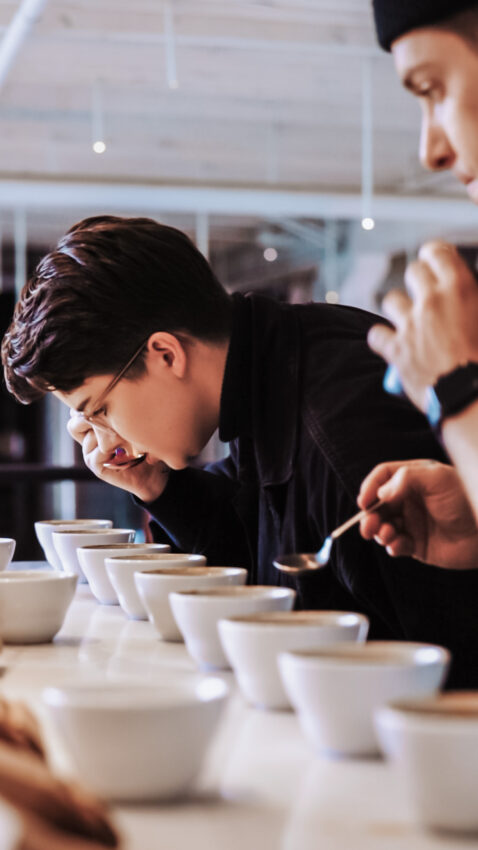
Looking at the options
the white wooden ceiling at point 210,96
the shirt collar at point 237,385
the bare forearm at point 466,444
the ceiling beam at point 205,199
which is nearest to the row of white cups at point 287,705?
the bare forearm at point 466,444

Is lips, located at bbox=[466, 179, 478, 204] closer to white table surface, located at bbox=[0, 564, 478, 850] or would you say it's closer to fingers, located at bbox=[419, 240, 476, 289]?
fingers, located at bbox=[419, 240, 476, 289]

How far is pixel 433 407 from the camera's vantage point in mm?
1074

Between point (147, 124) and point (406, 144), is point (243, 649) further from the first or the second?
point (406, 144)

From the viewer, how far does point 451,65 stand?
1.23 meters

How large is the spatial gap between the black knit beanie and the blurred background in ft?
10.3

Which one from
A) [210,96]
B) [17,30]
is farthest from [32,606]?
[210,96]

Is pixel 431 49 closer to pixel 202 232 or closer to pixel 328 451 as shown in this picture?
pixel 328 451

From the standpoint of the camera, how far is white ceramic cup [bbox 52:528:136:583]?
78.0 inches

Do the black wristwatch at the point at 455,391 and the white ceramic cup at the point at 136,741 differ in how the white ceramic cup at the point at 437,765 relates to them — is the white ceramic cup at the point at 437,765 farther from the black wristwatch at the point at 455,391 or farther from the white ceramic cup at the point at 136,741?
the black wristwatch at the point at 455,391

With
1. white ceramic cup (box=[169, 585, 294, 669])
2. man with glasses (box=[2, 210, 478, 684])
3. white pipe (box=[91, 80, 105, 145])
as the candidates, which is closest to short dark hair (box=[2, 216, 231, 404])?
man with glasses (box=[2, 210, 478, 684])

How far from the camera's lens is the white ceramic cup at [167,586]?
1348mm

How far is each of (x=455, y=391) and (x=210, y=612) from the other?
336 mm

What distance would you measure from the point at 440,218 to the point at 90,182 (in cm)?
231

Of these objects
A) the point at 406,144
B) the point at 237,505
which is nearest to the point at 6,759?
the point at 237,505
